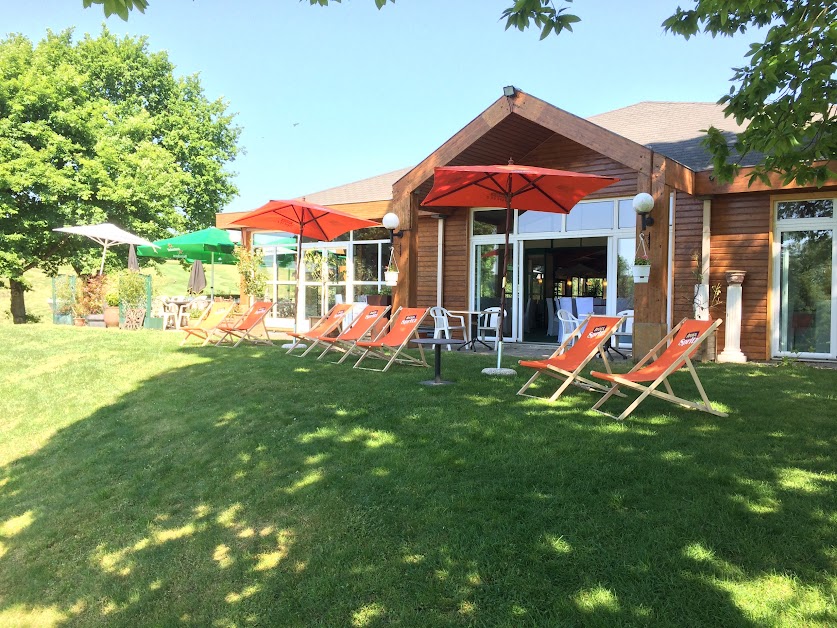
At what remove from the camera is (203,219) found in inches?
1109

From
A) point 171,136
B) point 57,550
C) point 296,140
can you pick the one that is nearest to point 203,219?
point 171,136

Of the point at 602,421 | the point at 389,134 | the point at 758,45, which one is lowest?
the point at 602,421

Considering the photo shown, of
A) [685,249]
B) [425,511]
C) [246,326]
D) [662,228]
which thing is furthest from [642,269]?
[246,326]

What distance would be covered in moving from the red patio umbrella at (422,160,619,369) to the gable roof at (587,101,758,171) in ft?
8.56

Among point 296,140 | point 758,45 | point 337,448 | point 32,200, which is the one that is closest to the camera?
point 337,448

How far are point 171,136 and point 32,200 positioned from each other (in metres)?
8.08

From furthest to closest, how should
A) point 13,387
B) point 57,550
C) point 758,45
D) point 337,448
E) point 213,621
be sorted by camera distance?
point 13,387 < point 758,45 < point 337,448 < point 57,550 < point 213,621

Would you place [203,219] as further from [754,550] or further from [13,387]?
[754,550]

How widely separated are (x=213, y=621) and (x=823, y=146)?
18.7ft

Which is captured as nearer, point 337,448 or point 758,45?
point 337,448

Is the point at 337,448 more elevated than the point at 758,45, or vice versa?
the point at 758,45

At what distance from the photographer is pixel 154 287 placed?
839 inches

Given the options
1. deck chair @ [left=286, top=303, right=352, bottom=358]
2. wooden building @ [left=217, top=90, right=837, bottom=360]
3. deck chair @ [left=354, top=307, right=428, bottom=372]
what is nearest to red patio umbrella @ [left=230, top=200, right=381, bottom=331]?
deck chair @ [left=286, top=303, right=352, bottom=358]

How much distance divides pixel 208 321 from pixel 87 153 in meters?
15.7
